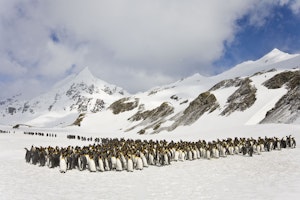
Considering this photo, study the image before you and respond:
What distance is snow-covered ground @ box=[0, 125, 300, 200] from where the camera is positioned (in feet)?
58.8

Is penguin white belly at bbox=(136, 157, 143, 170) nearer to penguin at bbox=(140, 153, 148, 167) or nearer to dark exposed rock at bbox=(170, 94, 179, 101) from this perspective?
penguin at bbox=(140, 153, 148, 167)

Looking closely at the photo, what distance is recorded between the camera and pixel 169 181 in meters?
22.1

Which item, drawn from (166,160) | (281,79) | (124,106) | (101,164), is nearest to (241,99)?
(281,79)

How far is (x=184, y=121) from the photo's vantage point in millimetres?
85250

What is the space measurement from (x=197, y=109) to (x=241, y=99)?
12.5m

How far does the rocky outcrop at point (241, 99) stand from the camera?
75812 mm

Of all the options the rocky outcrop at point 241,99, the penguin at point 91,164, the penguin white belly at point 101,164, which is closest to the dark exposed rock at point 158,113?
the rocky outcrop at point 241,99

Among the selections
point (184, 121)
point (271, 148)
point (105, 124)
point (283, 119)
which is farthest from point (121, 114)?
point (271, 148)

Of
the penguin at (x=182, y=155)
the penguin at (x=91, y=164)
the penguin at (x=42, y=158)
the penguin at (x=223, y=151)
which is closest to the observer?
the penguin at (x=91, y=164)

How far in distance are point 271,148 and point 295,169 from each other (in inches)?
569

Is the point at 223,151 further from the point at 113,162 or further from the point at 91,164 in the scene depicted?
the point at 91,164

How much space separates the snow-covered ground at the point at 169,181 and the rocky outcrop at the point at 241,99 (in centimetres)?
4490

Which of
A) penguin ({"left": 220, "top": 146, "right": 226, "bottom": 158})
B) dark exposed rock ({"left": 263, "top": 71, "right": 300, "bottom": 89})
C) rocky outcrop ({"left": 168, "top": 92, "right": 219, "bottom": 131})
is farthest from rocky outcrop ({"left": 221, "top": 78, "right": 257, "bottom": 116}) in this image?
penguin ({"left": 220, "top": 146, "right": 226, "bottom": 158})

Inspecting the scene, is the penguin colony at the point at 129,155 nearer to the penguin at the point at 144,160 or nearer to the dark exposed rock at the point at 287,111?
the penguin at the point at 144,160
